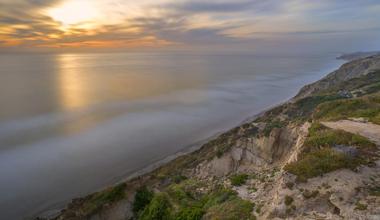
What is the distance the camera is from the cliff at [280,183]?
10883 mm

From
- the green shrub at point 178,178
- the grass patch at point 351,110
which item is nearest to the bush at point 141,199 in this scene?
the green shrub at point 178,178

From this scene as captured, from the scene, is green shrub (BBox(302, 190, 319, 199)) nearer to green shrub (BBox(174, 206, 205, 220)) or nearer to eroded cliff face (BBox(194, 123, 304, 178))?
green shrub (BBox(174, 206, 205, 220))

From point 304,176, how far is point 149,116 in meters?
45.1

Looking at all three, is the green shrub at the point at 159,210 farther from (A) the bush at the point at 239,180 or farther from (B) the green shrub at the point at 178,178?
(B) the green shrub at the point at 178,178

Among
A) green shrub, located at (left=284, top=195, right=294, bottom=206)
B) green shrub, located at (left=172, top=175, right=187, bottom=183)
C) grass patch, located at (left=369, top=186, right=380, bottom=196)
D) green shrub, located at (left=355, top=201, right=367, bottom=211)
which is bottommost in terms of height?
green shrub, located at (left=172, top=175, right=187, bottom=183)

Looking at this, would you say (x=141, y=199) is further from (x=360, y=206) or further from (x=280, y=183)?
(x=360, y=206)

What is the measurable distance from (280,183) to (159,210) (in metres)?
7.60

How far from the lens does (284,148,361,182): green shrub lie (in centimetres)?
1220

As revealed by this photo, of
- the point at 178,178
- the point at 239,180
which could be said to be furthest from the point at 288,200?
the point at 178,178

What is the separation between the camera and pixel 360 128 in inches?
664

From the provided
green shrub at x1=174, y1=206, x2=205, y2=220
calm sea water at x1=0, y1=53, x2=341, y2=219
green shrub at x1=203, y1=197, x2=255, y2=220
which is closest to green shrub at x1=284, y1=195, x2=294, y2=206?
green shrub at x1=203, y1=197, x2=255, y2=220

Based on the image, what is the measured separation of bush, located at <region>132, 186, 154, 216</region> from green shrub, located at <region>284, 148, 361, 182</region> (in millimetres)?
10740

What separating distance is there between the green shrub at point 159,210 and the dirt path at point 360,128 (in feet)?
37.6

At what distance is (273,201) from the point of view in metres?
11.8
